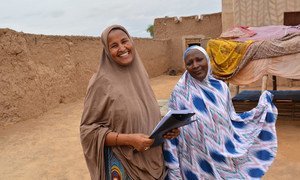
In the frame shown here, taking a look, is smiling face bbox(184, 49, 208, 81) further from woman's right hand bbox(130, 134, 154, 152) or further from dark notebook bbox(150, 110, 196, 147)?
woman's right hand bbox(130, 134, 154, 152)

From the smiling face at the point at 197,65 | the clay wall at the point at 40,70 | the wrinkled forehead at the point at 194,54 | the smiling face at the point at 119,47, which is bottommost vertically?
the clay wall at the point at 40,70

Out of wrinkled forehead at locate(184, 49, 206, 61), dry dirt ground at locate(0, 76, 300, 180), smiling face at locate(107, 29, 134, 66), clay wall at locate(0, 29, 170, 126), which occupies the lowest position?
dry dirt ground at locate(0, 76, 300, 180)

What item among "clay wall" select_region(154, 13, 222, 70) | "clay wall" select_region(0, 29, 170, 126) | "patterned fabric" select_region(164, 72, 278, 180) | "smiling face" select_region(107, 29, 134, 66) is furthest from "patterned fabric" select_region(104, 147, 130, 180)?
"clay wall" select_region(154, 13, 222, 70)

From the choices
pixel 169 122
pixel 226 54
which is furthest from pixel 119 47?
pixel 226 54

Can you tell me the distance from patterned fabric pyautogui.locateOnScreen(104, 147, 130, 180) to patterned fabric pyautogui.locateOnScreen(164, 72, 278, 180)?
14.0 inches

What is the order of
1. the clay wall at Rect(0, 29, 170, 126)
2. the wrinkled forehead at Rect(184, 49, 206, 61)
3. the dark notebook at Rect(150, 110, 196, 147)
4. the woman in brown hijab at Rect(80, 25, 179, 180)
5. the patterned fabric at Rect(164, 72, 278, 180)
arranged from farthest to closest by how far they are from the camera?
1. the clay wall at Rect(0, 29, 170, 126)
2. the wrinkled forehead at Rect(184, 49, 206, 61)
3. the patterned fabric at Rect(164, 72, 278, 180)
4. the woman in brown hijab at Rect(80, 25, 179, 180)
5. the dark notebook at Rect(150, 110, 196, 147)

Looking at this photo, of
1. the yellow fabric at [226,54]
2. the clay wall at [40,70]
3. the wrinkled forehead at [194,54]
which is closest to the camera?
the wrinkled forehead at [194,54]

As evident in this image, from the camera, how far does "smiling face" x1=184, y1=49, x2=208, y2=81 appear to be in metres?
2.25

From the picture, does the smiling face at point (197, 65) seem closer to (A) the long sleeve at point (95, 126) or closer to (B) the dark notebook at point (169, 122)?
(B) the dark notebook at point (169, 122)

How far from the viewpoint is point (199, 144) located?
2.19 m

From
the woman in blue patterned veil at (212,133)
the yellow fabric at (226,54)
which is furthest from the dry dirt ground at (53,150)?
the woman in blue patterned veil at (212,133)

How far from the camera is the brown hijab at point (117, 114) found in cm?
171

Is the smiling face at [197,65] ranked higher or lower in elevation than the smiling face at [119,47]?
lower

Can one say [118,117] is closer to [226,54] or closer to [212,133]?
[212,133]
